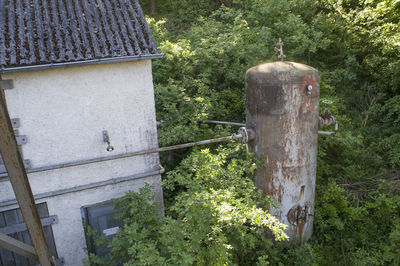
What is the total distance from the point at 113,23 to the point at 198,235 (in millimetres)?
4262

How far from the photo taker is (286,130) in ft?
18.8

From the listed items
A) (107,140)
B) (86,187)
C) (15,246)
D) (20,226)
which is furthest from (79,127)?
(15,246)

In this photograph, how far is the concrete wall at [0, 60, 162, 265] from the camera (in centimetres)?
533

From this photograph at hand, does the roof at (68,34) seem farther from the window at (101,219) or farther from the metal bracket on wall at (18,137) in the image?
the window at (101,219)

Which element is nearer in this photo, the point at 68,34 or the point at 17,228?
the point at 68,34

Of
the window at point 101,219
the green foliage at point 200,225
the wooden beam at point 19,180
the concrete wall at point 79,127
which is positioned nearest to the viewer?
the wooden beam at point 19,180

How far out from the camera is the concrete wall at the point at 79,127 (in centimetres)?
533

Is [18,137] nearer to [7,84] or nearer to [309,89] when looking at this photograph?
[7,84]

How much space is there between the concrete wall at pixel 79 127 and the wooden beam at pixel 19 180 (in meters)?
2.06

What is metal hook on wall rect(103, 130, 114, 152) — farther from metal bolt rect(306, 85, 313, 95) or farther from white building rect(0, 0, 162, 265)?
metal bolt rect(306, 85, 313, 95)

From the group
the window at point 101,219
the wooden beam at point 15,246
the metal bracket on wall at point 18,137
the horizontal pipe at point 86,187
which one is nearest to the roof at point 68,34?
the metal bracket on wall at point 18,137

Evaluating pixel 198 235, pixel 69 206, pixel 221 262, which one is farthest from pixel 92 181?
pixel 221 262

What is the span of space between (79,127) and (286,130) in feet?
13.0

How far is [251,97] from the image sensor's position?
5.94 m
